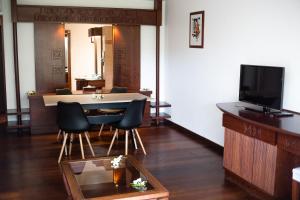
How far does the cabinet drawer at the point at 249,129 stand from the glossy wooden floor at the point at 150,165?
0.70m

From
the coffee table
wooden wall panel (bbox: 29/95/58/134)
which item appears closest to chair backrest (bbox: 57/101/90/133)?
the coffee table

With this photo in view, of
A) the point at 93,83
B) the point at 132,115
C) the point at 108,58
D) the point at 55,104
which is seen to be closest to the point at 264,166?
the point at 132,115

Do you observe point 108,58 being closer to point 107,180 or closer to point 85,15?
point 85,15

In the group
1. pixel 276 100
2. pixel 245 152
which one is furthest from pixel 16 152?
pixel 276 100

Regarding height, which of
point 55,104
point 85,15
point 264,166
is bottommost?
point 264,166

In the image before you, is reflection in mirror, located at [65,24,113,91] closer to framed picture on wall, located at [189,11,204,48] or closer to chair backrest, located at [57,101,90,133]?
framed picture on wall, located at [189,11,204,48]

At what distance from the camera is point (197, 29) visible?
5.98m

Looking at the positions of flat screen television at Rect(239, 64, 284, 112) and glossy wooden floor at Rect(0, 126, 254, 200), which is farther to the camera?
glossy wooden floor at Rect(0, 126, 254, 200)

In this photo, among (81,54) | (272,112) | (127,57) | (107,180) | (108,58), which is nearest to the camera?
(107,180)

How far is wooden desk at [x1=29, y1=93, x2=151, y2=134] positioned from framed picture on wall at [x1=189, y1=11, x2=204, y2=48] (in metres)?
1.26

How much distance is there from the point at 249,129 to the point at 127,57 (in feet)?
13.0

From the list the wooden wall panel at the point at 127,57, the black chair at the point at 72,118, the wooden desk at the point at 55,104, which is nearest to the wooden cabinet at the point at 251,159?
the wooden desk at the point at 55,104

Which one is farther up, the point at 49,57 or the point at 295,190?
the point at 49,57

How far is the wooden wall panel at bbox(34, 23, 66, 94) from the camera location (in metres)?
6.68
